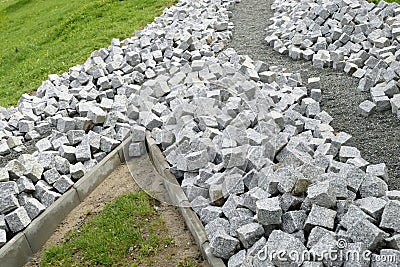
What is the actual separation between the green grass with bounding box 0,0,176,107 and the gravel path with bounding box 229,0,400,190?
3.06m

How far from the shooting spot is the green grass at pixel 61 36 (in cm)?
911

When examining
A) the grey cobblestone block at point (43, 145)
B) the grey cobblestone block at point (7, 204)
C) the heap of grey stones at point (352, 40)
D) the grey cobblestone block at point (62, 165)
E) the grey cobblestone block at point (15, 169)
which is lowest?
the heap of grey stones at point (352, 40)

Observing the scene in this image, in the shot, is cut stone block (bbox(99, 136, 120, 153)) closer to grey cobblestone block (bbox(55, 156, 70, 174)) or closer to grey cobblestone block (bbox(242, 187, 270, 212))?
grey cobblestone block (bbox(55, 156, 70, 174))

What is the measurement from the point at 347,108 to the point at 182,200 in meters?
2.22

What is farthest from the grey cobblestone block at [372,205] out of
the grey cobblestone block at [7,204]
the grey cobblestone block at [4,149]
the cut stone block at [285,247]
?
the grey cobblestone block at [4,149]

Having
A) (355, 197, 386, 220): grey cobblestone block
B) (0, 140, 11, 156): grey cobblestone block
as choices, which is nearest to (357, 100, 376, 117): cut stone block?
(355, 197, 386, 220): grey cobblestone block

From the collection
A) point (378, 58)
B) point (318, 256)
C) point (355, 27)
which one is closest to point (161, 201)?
point (318, 256)

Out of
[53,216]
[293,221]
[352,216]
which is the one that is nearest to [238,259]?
[293,221]

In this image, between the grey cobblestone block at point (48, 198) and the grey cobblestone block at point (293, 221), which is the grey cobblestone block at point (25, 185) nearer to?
the grey cobblestone block at point (48, 198)

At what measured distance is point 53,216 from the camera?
459 centimetres

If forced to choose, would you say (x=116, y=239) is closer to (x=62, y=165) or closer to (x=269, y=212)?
(x=62, y=165)

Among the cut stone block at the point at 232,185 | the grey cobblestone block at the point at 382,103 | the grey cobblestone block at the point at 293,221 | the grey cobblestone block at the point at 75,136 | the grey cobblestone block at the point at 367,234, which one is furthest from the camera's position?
the grey cobblestone block at the point at 75,136

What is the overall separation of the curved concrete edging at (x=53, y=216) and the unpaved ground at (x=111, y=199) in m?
0.05

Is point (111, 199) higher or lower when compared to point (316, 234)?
lower
